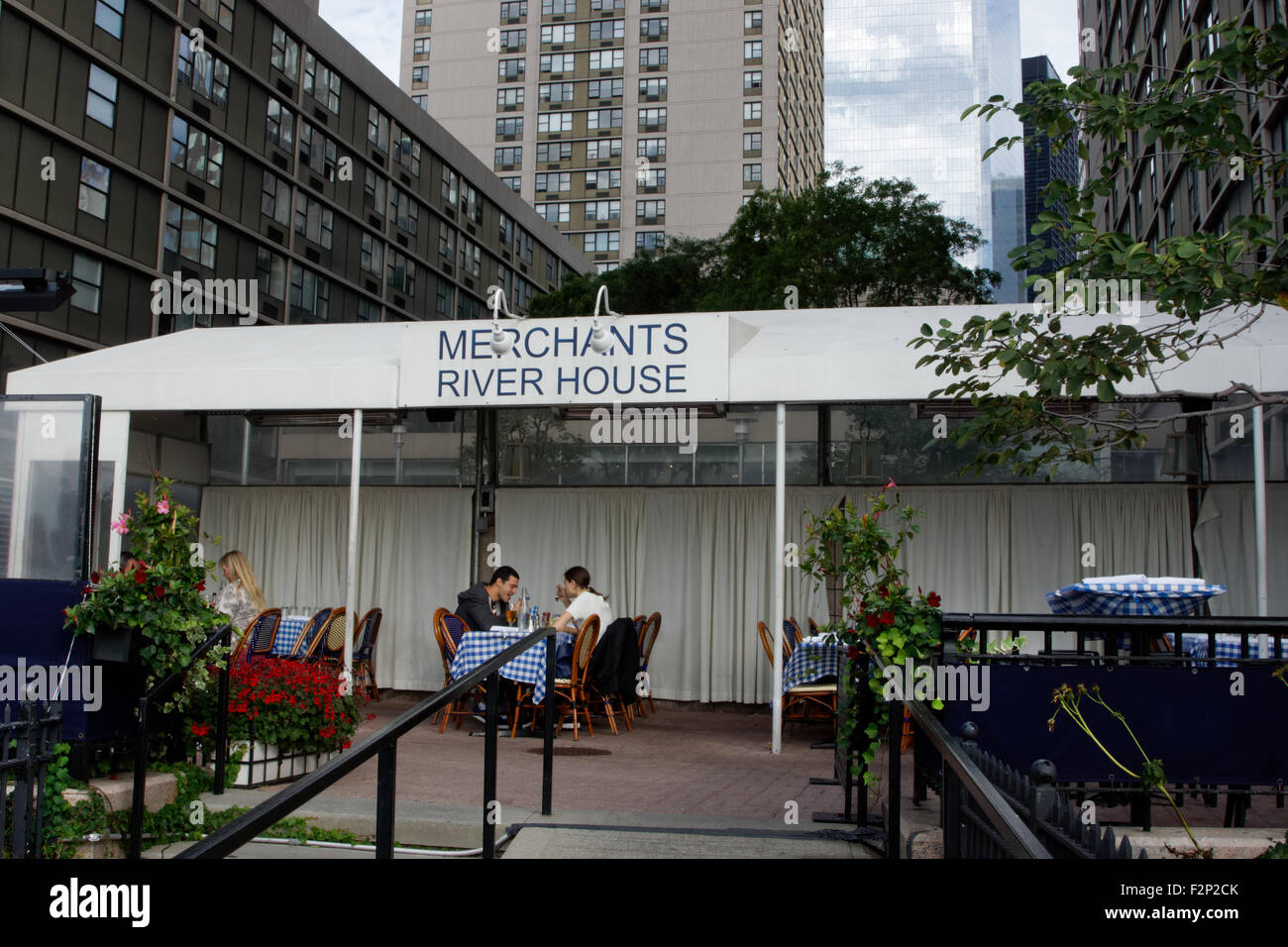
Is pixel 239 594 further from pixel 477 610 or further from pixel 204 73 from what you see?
pixel 204 73

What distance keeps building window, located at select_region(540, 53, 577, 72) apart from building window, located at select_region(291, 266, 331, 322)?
128ft

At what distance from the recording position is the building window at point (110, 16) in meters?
25.2

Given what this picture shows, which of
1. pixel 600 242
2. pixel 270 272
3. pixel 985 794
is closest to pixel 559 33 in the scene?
pixel 600 242

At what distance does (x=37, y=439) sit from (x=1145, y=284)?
5.35 metres

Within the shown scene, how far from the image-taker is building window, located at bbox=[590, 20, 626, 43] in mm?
68938

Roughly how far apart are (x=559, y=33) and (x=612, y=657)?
2693 inches

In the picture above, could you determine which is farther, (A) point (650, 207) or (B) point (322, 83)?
(A) point (650, 207)

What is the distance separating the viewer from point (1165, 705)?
466cm

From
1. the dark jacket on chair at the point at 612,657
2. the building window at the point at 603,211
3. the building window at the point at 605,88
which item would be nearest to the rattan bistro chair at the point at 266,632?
the dark jacket on chair at the point at 612,657

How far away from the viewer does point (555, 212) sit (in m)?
67.4

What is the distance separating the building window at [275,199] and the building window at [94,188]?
645 cm

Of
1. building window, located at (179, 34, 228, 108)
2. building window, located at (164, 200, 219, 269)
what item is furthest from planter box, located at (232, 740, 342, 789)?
building window, located at (179, 34, 228, 108)
